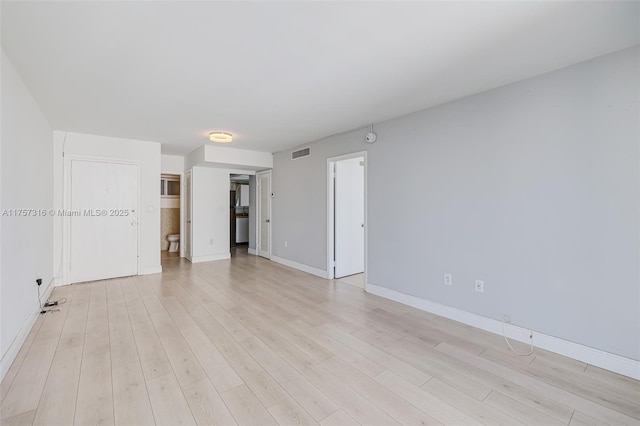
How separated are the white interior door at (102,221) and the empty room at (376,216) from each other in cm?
28

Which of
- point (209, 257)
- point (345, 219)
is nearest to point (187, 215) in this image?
point (209, 257)

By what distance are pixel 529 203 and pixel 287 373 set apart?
2.56 metres

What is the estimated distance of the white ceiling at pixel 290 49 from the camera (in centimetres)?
166

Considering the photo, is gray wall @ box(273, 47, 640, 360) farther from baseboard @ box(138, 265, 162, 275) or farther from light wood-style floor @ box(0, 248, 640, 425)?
baseboard @ box(138, 265, 162, 275)

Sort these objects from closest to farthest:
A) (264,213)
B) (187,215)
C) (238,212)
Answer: (187,215), (264,213), (238,212)

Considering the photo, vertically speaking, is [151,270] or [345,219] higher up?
[345,219]

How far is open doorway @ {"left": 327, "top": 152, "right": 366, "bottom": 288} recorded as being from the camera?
4.69 meters

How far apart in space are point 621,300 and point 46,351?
466 centimetres

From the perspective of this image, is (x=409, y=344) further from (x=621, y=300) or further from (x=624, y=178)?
(x=624, y=178)

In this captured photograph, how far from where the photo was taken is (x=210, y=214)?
6.21m

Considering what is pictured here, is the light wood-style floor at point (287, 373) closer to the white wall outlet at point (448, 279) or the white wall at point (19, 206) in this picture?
the white wall at point (19, 206)

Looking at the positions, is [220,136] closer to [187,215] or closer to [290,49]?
[290,49]

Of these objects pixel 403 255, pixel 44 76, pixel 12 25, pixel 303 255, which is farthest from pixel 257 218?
pixel 12 25

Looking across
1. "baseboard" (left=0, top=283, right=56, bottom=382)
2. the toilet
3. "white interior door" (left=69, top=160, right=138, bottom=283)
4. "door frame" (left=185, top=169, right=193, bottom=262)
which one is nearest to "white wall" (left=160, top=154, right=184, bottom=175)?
"door frame" (left=185, top=169, right=193, bottom=262)
